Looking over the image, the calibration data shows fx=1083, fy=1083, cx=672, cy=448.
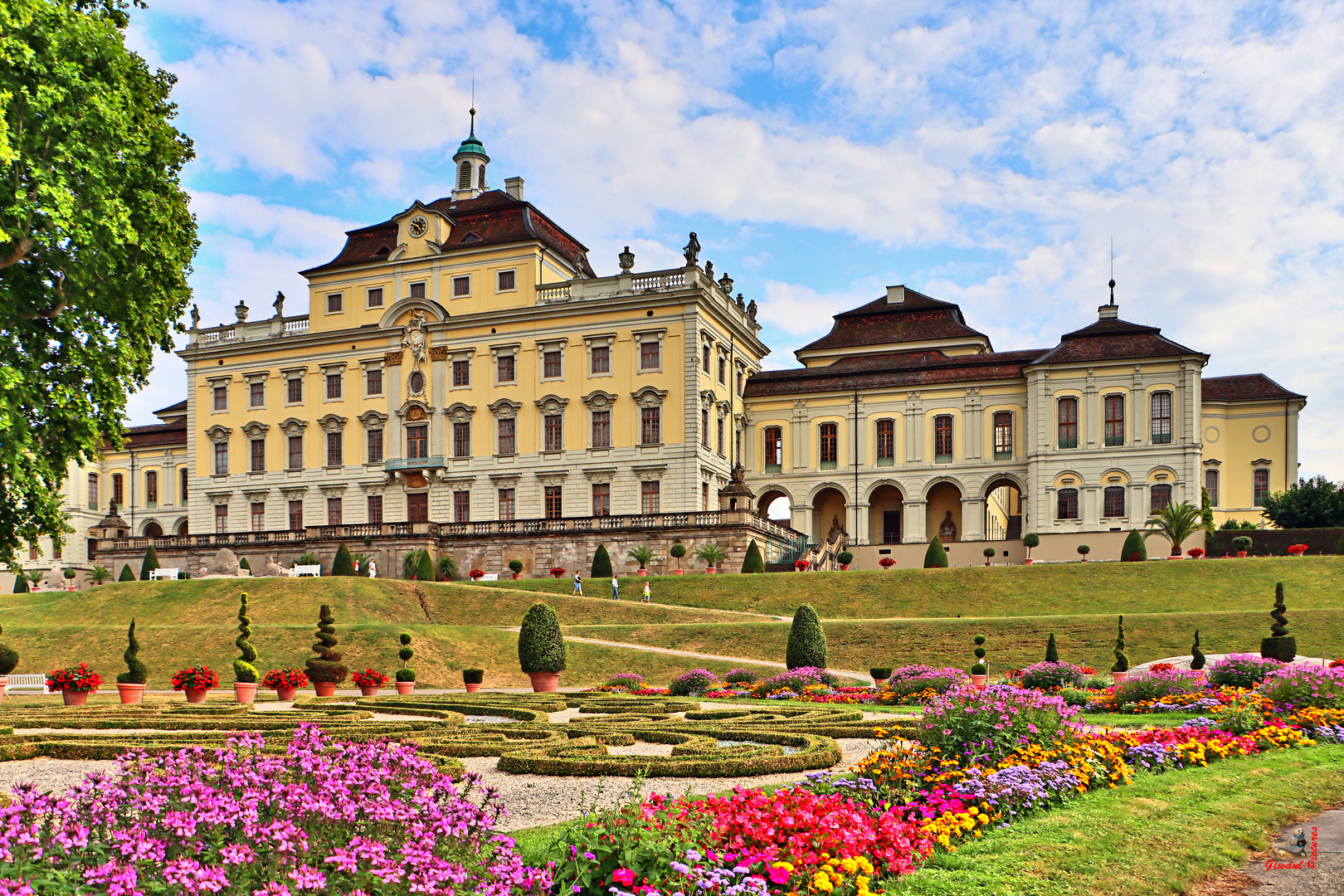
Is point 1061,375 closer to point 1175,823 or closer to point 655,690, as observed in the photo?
point 655,690

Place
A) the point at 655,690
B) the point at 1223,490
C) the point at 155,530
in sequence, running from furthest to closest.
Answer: the point at 155,530, the point at 1223,490, the point at 655,690

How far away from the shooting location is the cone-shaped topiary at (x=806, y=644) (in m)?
23.9

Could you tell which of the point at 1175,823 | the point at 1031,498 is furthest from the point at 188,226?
the point at 1031,498

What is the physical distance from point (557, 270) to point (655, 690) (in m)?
34.8

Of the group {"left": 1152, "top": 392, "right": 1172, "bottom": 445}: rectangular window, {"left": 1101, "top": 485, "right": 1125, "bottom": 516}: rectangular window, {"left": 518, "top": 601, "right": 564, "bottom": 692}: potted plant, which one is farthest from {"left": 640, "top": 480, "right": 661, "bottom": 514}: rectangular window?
{"left": 518, "top": 601, "right": 564, "bottom": 692}: potted plant

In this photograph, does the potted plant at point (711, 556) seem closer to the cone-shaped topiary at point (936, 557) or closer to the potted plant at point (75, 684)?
the cone-shaped topiary at point (936, 557)

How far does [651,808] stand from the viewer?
20.9 ft

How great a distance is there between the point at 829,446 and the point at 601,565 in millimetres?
15723

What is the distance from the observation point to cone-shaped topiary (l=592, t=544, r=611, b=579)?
143 ft

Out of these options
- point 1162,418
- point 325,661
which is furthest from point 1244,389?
point 325,661

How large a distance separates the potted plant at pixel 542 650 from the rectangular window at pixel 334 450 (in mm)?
34746

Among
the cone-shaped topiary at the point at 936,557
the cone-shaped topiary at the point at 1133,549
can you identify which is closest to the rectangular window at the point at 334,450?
the cone-shaped topiary at the point at 936,557

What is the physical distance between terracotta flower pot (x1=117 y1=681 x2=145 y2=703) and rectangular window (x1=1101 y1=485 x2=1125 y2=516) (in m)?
40.5

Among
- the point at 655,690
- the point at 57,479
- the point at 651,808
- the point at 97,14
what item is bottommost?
the point at 655,690
